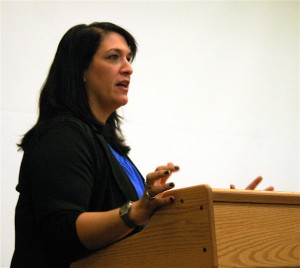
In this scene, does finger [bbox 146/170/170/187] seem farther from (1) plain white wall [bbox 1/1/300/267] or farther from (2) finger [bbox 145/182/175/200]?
(1) plain white wall [bbox 1/1/300/267]

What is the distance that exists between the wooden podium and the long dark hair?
0.43 metres

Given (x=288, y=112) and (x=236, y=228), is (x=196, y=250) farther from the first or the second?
(x=288, y=112)

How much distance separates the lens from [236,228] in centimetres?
95

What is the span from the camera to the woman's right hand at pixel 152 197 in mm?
981

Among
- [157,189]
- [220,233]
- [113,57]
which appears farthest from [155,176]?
[113,57]

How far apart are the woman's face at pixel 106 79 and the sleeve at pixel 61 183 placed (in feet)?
0.90

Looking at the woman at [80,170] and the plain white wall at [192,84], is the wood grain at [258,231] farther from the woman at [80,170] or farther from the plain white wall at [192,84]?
the plain white wall at [192,84]

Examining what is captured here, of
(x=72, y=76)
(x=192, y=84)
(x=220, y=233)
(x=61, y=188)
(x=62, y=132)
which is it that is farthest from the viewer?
(x=192, y=84)

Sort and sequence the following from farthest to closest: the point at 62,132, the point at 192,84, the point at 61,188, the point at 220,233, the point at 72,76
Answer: the point at 192,84
the point at 72,76
the point at 62,132
the point at 61,188
the point at 220,233

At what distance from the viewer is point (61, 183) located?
1121 millimetres

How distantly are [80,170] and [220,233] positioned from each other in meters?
0.36

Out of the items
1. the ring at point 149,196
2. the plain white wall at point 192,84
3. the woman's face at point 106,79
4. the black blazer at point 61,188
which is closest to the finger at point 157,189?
the ring at point 149,196

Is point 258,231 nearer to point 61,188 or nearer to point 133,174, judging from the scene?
point 61,188

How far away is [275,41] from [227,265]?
2225 millimetres
